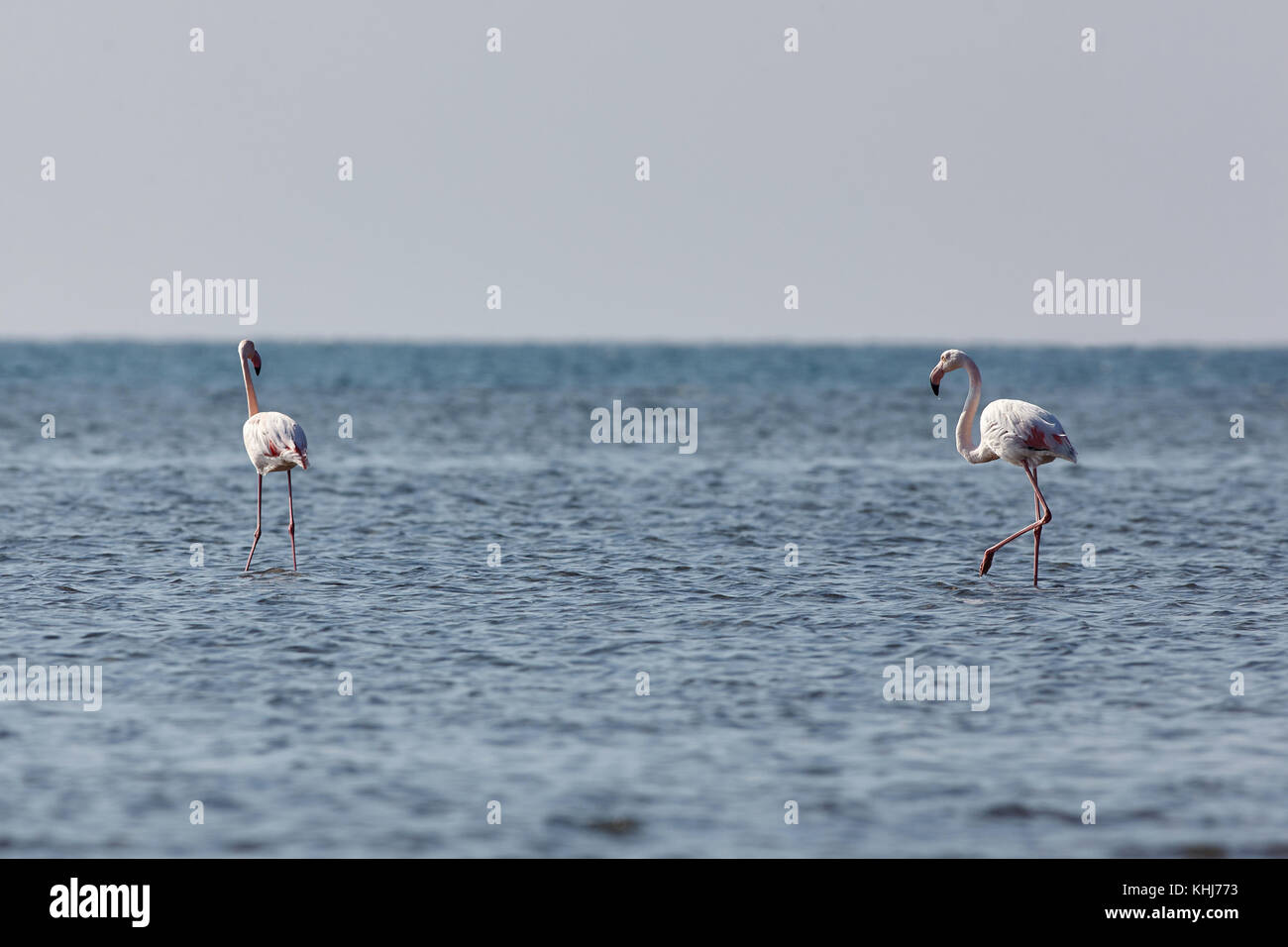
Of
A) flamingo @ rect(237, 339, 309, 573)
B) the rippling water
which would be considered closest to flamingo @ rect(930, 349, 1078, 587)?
the rippling water

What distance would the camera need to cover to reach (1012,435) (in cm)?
1362

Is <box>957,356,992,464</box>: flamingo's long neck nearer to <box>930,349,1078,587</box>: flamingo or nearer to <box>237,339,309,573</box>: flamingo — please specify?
<box>930,349,1078,587</box>: flamingo

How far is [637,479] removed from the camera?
22953mm

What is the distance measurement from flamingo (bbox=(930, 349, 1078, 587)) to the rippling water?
96cm

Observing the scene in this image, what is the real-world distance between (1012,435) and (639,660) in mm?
5346

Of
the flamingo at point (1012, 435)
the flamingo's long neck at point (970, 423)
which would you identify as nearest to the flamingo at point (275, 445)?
the flamingo at point (1012, 435)

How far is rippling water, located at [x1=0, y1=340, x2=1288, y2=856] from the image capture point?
682 cm

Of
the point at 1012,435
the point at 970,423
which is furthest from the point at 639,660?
the point at 970,423

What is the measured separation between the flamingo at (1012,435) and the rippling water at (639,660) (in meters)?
0.96

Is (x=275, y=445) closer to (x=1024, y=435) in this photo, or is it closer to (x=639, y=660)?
(x=639, y=660)

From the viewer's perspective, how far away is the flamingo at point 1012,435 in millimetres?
13500
